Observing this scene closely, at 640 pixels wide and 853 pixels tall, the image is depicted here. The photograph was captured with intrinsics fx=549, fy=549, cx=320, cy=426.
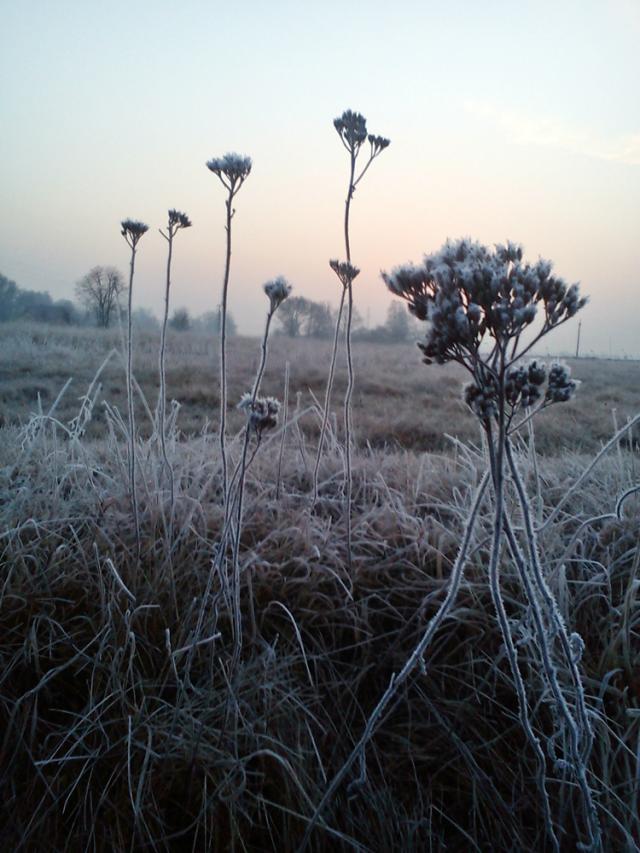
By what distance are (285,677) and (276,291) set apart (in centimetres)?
134

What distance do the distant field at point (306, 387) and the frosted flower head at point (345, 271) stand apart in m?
1.41

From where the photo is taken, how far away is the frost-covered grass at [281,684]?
5.37 ft

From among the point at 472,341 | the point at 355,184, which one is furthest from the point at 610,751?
the point at 355,184

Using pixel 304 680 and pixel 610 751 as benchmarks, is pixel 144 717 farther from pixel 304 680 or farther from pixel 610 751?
pixel 610 751

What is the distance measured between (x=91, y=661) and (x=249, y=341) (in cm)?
1328

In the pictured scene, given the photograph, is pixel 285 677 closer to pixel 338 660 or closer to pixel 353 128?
pixel 338 660

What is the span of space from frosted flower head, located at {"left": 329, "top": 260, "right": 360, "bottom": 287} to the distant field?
4.63ft

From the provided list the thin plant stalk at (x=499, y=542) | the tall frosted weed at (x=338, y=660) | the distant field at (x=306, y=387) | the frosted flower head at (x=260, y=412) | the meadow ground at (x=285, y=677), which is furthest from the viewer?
the distant field at (x=306, y=387)

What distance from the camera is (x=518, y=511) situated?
2758mm

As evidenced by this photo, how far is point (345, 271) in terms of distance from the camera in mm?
2260

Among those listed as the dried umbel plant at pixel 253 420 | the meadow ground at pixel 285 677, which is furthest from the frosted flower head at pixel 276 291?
the meadow ground at pixel 285 677

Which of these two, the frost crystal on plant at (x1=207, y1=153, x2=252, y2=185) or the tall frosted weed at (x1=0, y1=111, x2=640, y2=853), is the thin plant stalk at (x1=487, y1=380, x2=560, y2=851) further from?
the frost crystal on plant at (x1=207, y1=153, x2=252, y2=185)

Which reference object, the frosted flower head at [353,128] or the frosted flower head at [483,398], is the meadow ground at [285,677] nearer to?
the frosted flower head at [483,398]

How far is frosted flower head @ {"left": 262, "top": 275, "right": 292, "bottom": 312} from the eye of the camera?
1724 millimetres
